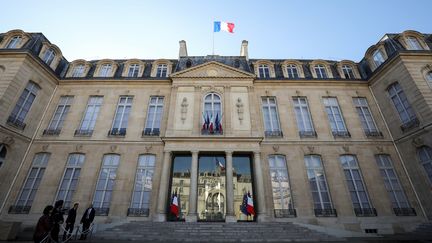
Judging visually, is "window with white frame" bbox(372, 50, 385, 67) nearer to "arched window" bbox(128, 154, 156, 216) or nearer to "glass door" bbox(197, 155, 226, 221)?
"glass door" bbox(197, 155, 226, 221)

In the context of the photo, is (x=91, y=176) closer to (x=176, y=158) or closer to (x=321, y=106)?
(x=176, y=158)

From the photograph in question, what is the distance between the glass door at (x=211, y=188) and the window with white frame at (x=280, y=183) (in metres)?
2.90

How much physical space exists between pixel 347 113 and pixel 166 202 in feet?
42.5

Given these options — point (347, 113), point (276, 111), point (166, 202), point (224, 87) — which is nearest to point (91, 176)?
point (166, 202)

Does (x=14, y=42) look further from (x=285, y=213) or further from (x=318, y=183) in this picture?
(x=318, y=183)

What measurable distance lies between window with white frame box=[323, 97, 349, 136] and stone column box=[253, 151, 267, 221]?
5.54 meters

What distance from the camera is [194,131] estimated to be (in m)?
13.9

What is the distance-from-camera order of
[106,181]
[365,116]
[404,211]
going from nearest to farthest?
[404,211] < [106,181] < [365,116]

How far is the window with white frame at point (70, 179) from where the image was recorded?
12.4m

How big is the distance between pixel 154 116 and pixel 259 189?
27.1 feet

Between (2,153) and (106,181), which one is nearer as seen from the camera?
(2,153)

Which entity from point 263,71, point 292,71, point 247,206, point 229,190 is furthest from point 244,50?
point 247,206

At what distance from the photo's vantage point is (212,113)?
48.4 ft

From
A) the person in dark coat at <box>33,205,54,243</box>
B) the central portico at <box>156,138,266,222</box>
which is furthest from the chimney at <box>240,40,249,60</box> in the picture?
the person in dark coat at <box>33,205,54,243</box>
